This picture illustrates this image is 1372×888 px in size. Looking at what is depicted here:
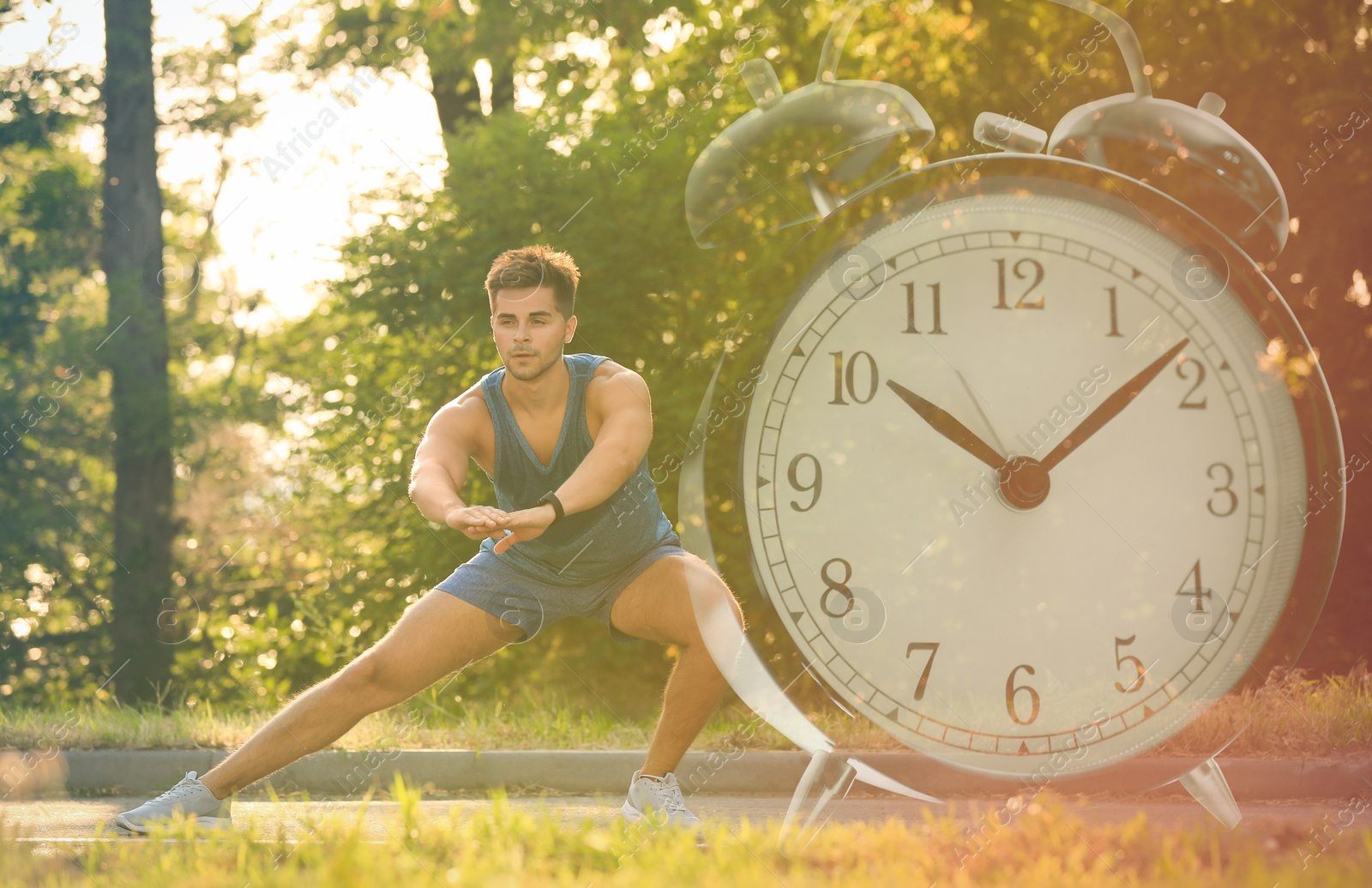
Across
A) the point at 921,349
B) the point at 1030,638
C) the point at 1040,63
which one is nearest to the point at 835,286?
the point at 921,349

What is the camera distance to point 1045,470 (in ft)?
6.26

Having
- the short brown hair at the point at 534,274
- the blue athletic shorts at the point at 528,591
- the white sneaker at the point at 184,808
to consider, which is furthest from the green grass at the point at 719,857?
the short brown hair at the point at 534,274

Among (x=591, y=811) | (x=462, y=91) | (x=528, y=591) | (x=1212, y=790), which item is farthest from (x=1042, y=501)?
(x=462, y=91)

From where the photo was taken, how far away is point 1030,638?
1952mm

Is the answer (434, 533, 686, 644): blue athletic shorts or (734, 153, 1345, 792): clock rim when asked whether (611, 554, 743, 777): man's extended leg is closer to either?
(434, 533, 686, 644): blue athletic shorts

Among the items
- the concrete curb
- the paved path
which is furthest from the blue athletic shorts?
the concrete curb

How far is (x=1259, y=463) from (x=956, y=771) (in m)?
0.71

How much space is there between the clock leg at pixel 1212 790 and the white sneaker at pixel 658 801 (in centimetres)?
93

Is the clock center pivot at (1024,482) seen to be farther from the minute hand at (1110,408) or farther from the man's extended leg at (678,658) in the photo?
the man's extended leg at (678,658)

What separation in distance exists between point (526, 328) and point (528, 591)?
581 mm

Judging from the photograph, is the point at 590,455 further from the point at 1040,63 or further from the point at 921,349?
the point at 1040,63

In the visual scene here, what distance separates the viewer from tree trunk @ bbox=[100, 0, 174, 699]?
8.29 m

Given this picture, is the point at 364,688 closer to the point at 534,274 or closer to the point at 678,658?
the point at 678,658

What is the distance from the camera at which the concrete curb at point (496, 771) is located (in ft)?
11.1
